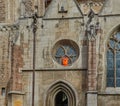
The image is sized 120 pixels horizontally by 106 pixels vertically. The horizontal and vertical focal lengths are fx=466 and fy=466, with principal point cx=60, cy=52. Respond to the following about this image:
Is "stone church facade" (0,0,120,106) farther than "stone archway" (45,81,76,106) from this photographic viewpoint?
No

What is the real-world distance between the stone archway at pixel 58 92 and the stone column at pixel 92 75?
1379 millimetres

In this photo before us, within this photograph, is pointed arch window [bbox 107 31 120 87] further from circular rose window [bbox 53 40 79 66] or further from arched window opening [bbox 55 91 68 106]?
arched window opening [bbox 55 91 68 106]

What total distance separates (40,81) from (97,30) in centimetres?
424

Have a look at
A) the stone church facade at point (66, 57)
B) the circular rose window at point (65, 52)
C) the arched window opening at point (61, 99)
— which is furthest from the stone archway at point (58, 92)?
the circular rose window at point (65, 52)

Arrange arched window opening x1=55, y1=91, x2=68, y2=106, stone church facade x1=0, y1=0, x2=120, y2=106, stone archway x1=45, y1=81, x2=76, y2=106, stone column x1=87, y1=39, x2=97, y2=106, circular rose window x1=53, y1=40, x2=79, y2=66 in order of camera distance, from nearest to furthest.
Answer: stone column x1=87, y1=39, x2=97, y2=106
stone church facade x1=0, y1=0, x2=120, y2=106
stone archway x1=45, y1=81, x2=76, y2=106
arched window opening x1=55, y1=91, x2=68, y2=106
circular rose window x1=53, y1=40, x2=79, y2=66

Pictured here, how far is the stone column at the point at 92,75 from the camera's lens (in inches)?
960

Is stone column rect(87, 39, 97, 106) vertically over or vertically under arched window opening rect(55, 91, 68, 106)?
over

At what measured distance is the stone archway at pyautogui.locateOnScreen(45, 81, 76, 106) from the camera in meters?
25.5

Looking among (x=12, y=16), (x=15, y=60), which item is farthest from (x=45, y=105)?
(x=12, y=16)

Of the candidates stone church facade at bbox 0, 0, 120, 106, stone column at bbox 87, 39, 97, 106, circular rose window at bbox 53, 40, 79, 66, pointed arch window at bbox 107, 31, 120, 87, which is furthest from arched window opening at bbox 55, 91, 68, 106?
pointed arch window at bbox 107, 31, 120, 87

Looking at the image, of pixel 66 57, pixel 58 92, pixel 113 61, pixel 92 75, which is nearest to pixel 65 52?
pixel 66 57

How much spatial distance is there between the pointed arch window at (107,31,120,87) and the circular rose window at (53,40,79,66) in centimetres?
184

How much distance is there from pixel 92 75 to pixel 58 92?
7.70 ft

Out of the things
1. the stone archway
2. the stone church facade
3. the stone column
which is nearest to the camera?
the stone column
